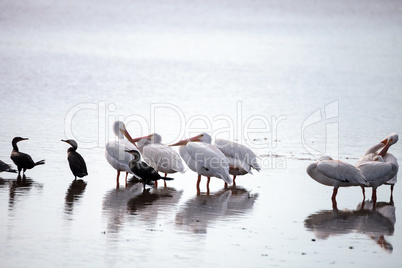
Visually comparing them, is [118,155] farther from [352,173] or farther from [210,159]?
[352,173]

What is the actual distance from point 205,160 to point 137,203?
141cm

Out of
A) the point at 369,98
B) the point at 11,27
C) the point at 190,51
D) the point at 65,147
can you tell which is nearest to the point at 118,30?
the point at 11,27

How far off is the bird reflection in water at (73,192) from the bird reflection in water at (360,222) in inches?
101

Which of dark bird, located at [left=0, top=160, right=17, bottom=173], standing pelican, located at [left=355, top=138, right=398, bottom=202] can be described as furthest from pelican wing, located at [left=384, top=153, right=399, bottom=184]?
dark bird, located at [left=0, top=160, right=17, bottom=173]

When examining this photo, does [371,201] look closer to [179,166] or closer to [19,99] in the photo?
[179,166]

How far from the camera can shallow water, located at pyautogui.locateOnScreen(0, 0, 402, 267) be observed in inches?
281

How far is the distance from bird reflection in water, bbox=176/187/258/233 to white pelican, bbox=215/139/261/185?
38 centimetres

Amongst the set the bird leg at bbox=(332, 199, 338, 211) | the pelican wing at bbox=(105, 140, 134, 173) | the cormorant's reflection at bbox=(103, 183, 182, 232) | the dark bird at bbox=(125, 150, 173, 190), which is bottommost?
the bird leg at bbox=(332, 199, 338, 211)

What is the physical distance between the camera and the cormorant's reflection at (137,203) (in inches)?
317

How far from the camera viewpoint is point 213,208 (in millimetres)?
8781

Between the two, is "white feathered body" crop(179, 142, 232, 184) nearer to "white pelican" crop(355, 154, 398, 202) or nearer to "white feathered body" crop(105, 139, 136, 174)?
"white feathered body" crop(105, 139, 136, 174)

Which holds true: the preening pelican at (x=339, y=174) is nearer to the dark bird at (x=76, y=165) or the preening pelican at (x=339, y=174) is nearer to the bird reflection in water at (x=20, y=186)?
the dark bird at (x=76, y=165)

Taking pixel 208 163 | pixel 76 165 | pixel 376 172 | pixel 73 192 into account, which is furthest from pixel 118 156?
pixel 376 172

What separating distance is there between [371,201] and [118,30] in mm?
37728
